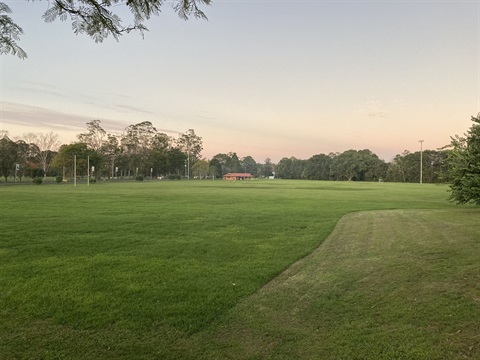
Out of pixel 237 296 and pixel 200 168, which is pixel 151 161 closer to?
pixel 200 168

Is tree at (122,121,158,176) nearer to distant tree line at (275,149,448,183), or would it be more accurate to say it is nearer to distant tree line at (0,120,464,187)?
distant tree line at (0,120,464,187)

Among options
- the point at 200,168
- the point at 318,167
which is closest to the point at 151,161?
the point at 200,168

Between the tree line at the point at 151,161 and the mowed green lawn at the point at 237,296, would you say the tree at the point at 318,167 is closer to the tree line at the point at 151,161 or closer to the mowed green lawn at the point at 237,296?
the tree line at the point at 151,161

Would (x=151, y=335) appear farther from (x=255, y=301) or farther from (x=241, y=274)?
(x=241, y=274)

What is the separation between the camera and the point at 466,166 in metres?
15.5

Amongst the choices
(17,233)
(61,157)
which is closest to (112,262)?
(17,233)

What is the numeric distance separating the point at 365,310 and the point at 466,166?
14.0 metres

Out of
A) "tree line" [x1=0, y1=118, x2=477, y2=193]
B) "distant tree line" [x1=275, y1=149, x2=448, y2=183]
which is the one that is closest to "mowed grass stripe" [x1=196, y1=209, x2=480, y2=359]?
"tree line" [x1=0, y1=118, x2=477, y2=193]

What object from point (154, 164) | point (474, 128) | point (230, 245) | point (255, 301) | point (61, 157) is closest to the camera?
point (255, 301)

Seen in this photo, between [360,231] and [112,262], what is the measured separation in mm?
7590

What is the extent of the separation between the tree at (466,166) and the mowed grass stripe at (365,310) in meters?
8.75

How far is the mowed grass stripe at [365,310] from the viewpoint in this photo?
3574 mm

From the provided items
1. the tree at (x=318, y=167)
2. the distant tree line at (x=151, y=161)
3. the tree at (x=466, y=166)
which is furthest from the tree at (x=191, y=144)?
the tree at (x=466, y=166)

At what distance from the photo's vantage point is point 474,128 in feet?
51.8
